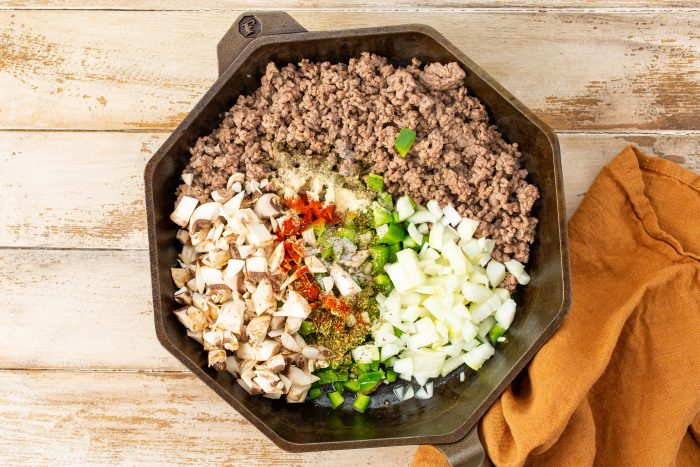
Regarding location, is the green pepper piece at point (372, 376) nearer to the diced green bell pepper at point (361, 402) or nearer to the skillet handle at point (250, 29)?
the diced green bell pepper at point (361, 402)

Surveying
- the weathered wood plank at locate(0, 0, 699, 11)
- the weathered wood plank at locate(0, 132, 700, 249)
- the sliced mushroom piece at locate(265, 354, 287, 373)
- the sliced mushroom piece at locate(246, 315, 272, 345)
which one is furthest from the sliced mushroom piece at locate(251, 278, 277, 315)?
the weathered wood plank at locate(0, 0, 699, 11)

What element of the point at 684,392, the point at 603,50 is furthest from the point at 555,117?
the point at 684,392

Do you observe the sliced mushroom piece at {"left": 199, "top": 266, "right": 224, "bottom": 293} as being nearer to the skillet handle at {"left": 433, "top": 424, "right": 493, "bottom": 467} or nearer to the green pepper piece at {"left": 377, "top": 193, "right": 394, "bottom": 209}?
the green pepper piece at {"left": 377, "top": 193, "right": 394, "bottom": 209}

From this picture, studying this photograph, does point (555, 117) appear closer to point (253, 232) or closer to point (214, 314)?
point (253, 232)

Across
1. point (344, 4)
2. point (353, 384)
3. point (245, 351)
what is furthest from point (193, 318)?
point (344, 4)

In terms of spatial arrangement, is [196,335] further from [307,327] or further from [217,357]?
[307,327]

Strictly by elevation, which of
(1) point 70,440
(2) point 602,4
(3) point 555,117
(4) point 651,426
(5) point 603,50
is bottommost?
(1) point 70,440
